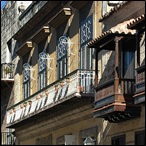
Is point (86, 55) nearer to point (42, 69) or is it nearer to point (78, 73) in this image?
point (78, 73)

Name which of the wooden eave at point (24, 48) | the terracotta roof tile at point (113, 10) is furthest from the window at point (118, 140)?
the wooden eave at point (24, 48)

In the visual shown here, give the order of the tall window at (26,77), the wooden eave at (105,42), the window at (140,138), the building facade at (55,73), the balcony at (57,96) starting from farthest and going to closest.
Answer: the tall window at (26,77)
the building facade at (55,73)
the balcony at (57,96)
the wooden eave at (105,42)
the window at (140,138)

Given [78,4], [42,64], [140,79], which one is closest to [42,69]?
[42,64]

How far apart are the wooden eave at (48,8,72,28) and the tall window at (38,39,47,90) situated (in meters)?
1.58

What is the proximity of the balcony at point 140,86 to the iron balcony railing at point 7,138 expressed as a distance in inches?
606

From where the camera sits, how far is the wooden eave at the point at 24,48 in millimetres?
29402

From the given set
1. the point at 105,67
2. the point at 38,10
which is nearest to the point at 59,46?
the point at 38,10

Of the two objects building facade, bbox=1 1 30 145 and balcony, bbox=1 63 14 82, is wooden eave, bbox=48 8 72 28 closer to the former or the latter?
building facade, bbox=1 1 30 145

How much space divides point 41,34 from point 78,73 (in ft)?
20.7

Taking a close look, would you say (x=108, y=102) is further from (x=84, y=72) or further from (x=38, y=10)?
(x=38, y=10)

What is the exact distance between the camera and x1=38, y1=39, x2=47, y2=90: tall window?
27.7 metres

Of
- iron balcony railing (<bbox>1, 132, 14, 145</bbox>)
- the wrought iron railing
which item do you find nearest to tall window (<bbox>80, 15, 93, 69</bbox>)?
the wrought iron railing

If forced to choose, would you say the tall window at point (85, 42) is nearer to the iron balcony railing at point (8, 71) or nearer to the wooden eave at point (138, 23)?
the wooden eave at point (138, 23)

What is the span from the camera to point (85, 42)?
23.2 meters
